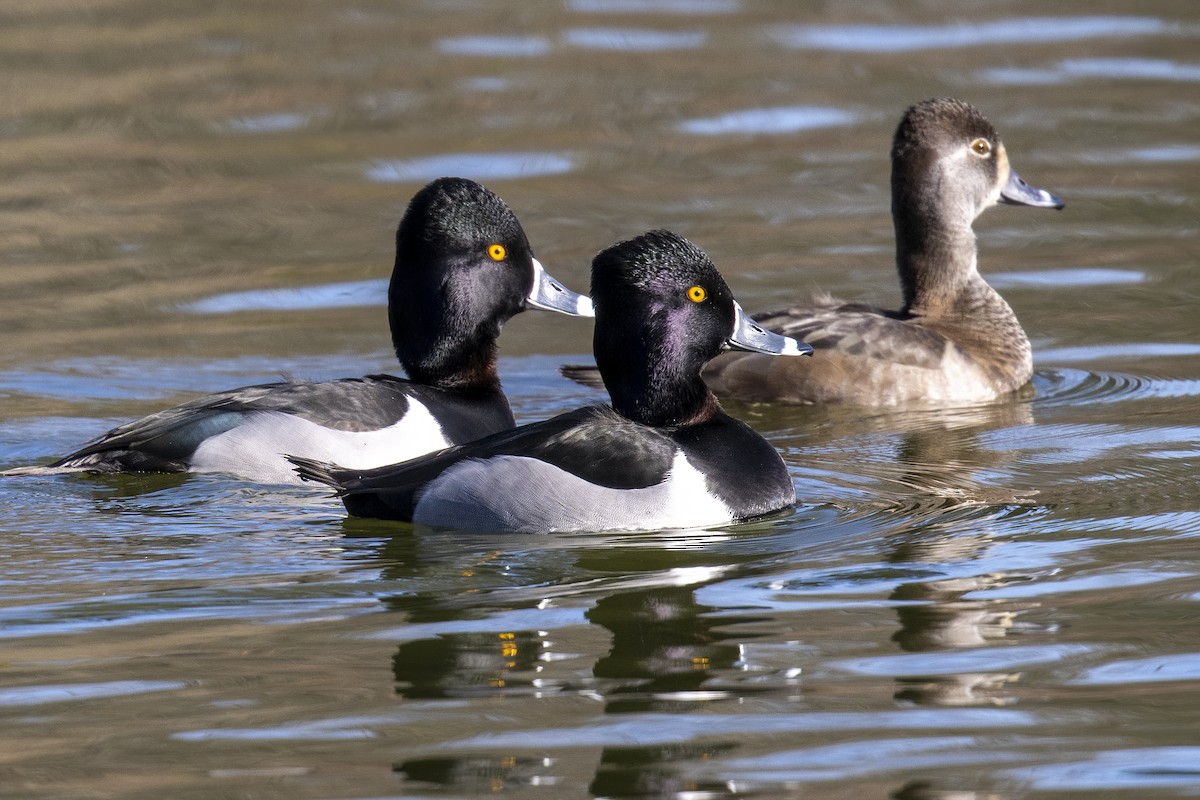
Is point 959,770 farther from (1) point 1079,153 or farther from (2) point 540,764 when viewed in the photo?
(1) point 1079,153

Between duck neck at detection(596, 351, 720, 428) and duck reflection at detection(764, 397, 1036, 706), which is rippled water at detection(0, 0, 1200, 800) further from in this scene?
duck neck at detection(596, 351, 720, 428)

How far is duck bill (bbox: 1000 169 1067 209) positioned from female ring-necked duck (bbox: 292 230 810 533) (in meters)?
3.68

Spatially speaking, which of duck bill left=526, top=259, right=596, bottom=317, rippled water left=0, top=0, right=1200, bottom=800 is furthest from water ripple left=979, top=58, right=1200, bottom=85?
duck bill left=526, top=259, right=596, bottom=317

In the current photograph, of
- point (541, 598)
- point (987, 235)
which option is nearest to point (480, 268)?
point (541, 598)

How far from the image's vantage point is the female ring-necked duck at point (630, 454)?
23.1ft

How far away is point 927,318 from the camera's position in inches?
405

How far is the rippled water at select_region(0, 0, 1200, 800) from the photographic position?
514cm

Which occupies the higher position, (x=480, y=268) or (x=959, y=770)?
(x=480, y=268)

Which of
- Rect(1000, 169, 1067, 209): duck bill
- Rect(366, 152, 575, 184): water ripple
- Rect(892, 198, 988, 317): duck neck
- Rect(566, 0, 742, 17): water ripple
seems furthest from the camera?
Rect(566, 0, 742, 17): water ripple

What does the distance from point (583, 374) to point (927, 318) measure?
196cm

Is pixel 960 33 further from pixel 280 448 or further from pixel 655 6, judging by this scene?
pixel 280 448

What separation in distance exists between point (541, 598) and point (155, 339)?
16.8 ft

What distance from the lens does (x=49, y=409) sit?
31.4ft

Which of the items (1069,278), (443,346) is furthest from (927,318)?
(443,346)
